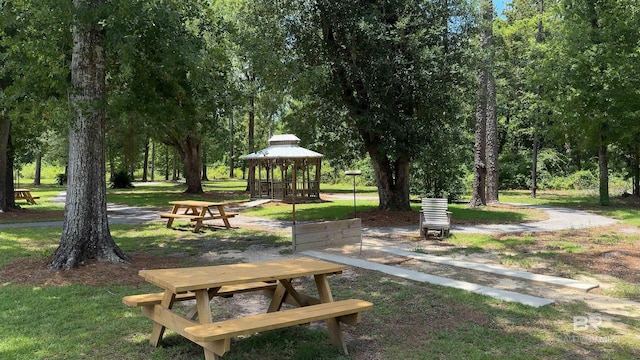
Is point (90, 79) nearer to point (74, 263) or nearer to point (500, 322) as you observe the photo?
point (74, 263)

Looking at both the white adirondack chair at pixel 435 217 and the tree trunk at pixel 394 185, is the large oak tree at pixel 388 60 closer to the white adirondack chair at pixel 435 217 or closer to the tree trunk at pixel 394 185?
the tree trunk at pixel 394 185

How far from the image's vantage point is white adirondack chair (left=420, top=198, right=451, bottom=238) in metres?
10.5

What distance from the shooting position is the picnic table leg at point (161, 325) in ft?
13.0

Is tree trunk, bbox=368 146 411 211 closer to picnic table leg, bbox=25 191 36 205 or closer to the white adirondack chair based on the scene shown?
the white adirondack chair

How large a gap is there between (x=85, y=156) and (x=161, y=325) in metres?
3.97

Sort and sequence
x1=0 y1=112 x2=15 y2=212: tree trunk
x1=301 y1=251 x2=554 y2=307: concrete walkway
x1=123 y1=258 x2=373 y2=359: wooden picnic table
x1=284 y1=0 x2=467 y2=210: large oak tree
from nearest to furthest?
x1=123 y1=258 x2=373 y2=359: wooden picnic table, x1=301 y1=251 x2=554 y2=307: concrete walkway, x1=284 y1=0 x2=467 y2=210: large oak tree, x1=0 y1=112 x2=15 y2=212: tree trunk

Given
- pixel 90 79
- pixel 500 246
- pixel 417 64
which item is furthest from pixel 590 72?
pixel 90 79

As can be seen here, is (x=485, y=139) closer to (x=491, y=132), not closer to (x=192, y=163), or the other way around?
(x=491, y=132)

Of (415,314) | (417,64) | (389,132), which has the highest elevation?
(417,64)

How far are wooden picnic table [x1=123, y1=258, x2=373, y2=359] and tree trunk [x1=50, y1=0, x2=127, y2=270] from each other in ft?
11.1

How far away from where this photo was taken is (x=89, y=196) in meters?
7.08

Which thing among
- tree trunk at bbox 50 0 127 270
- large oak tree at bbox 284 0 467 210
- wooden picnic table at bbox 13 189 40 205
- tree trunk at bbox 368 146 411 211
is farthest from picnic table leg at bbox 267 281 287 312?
wooden picnic table at bbox 13 189 40 205

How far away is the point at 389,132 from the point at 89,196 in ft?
27.2

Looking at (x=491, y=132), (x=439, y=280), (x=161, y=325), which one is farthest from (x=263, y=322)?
(x=491, y=132)
